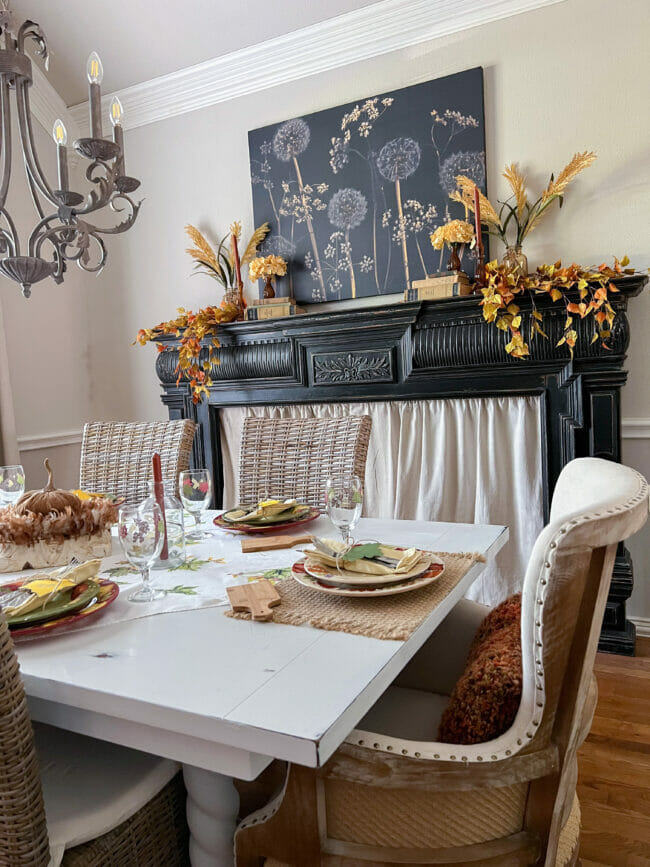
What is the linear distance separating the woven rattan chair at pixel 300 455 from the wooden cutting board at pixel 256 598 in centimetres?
79

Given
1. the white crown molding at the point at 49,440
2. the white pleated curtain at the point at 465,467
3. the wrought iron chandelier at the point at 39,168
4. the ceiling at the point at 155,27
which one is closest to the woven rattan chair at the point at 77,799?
the wrought iron chandelier at the point at 39,168

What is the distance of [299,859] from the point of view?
89 centimetres

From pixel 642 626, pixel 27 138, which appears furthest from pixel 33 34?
pixel 642 626

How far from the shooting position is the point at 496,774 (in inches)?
32.2

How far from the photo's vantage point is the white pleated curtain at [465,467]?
2.50 meters

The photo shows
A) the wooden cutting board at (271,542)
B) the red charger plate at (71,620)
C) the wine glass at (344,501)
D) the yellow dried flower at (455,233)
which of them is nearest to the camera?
the red charger plate at (71,620)

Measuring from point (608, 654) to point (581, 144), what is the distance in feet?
6.65

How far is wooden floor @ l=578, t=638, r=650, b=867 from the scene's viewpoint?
1.41 m

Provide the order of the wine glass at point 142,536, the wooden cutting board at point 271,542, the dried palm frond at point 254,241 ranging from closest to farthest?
1. the wine glass at point 142,536
2. the wooden cutting board at point 271,542
3. the dried palm frond at point 254,241

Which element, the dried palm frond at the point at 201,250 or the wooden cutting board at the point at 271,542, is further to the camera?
the dried palm frond at the point at 201,250

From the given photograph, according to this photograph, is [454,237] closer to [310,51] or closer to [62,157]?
[310,51]

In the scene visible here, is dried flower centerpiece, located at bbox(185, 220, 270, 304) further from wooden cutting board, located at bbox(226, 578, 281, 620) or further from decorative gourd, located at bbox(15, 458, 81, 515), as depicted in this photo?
wooden cutting board, located at bbox(226, 578, 281, 620)

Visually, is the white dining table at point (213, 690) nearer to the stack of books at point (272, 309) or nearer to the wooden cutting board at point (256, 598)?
the wooden cutting board at point (256, 598)

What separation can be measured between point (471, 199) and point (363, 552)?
2.01m
